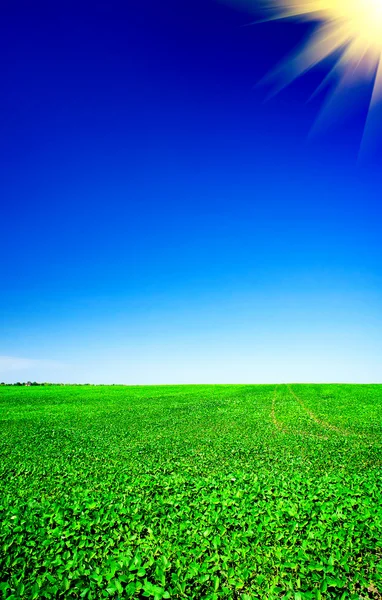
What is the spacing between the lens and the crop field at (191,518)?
6414 mm

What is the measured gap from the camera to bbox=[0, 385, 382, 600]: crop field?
6414mm

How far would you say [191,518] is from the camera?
948 cm

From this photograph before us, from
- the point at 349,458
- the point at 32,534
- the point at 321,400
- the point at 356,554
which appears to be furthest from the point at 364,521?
the point at 321,400

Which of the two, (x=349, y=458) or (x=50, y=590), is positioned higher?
(x=50, y=590)

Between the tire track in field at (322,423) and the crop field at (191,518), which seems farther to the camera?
the tire track in field at (322,423)

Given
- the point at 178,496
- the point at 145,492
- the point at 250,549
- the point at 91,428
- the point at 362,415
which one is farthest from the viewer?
the point at 362,415

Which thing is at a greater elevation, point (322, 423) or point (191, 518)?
point (191, 518)

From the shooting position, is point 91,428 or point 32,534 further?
point 91,428

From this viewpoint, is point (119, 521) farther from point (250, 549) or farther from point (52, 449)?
point (52, 449)

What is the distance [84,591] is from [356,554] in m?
6.46

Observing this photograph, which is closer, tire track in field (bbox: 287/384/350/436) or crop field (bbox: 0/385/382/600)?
crop field (bbox: 0/385/382/600)

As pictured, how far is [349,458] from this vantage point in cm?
1939

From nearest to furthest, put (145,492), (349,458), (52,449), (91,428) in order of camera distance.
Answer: (145,492), (349,458), (52,449), (91,428)

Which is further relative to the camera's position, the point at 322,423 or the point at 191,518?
the point at 322,423
